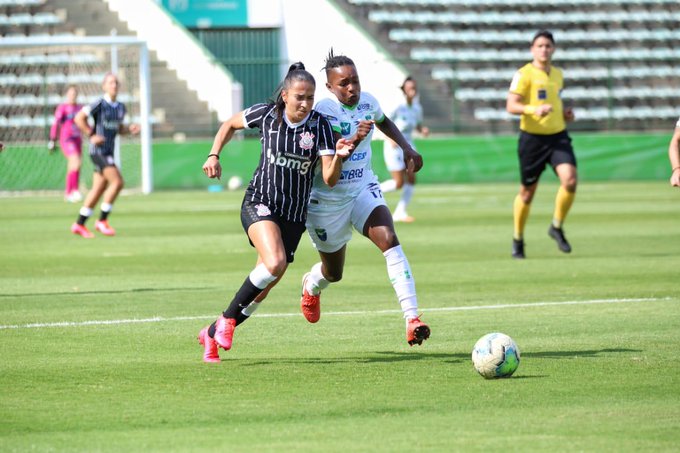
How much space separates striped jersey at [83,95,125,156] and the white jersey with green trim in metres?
11.4

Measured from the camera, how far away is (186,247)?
17.9 metres

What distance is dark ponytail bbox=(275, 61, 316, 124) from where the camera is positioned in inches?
331

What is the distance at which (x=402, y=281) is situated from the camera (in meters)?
8.63

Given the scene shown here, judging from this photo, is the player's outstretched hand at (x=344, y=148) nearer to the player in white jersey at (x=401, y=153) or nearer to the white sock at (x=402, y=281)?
the white sock at (x=402, y=281)

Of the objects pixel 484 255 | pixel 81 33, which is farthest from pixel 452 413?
pixel 81 33

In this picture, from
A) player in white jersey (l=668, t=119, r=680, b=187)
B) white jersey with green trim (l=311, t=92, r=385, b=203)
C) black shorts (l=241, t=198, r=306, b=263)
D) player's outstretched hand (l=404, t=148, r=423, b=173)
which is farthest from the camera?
player in white jersey (l=668, t=119, r=680, b=187)

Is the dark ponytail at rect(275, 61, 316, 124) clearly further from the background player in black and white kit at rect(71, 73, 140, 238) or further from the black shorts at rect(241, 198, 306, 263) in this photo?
the background player in black and white kit at rect(71, 73, 140, 238)

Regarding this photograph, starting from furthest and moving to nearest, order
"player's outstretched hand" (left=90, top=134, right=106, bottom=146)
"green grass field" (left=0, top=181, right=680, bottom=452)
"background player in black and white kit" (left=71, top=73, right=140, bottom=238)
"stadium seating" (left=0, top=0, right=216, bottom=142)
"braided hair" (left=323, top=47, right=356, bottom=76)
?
"stadium seating" (left=0, top=0, right=216, bottom=142) < "background player in black and white kit" (left=71, top=73, right=140, bottom=238) < "player's outstretched hand" (left=90, top=134, right=106, bottom=146) < "braided hair" (left=323, top=47, right=356, bottom=76) < "green grass field" (left=0, top=181, right=680, bottom=452)

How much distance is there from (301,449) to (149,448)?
2.30 feet

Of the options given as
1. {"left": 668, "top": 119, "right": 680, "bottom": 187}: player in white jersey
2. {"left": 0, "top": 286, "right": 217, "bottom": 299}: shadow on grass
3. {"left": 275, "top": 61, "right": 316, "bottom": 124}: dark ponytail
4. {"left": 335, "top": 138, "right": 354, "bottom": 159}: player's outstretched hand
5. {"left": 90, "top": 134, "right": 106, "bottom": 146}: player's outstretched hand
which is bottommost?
{"left": 0, "top": 286, "right": 217, "bottom": 299}: shadow on grass

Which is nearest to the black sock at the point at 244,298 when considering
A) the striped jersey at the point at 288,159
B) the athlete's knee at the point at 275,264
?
the athlete's knee at the point at 275,264

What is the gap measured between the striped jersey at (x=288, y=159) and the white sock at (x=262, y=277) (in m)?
0.43

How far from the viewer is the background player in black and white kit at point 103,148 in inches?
773

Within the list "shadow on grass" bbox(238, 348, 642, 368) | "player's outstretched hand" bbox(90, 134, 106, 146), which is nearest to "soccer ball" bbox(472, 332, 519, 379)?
"shadow on grass" bbox(238, 348, 642, 368)
